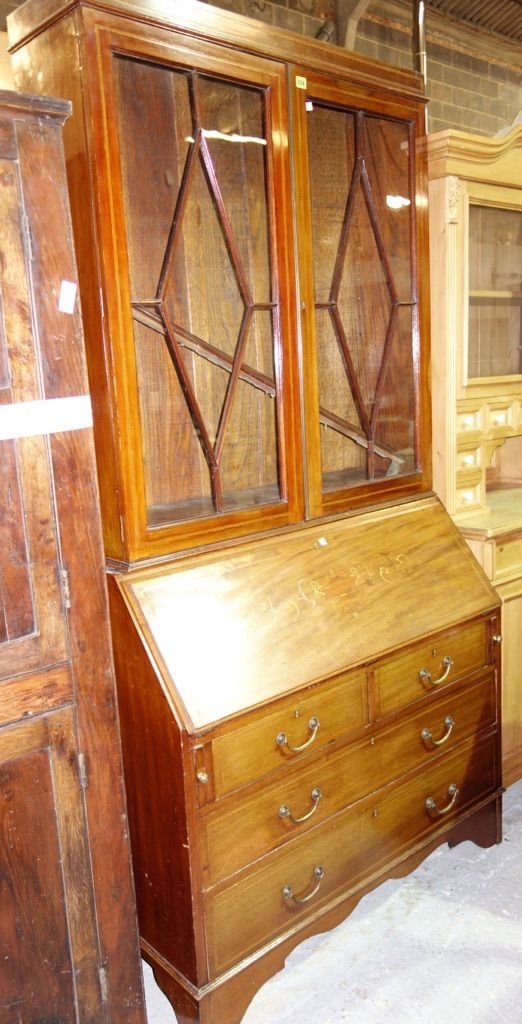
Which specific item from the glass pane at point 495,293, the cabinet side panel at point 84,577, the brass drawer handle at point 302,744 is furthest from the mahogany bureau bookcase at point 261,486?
the glass pane at point 495,293

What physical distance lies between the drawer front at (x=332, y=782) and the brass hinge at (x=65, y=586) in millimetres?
519

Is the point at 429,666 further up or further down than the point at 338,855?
further up

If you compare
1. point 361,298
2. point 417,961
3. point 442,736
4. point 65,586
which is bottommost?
point 417,961

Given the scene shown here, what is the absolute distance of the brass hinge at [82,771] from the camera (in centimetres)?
139

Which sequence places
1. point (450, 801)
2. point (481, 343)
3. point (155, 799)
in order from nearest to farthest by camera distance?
1. point (155, 799)
2. point (450, 801)
3. point (481, 343)

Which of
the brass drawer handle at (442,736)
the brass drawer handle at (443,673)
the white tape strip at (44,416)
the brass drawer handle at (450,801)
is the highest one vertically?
the white tape strip at (44,416)

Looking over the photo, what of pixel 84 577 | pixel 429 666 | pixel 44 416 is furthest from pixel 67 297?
pixel 429 666

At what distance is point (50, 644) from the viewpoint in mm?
1342

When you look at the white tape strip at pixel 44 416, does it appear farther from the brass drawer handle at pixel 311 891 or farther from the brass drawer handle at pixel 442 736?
the brass drawer handle at pixel 442 736

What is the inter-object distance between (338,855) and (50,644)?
890 mm

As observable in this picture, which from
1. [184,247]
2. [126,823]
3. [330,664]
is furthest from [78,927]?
[184,247]

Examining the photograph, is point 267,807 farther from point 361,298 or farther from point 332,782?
point 361,298

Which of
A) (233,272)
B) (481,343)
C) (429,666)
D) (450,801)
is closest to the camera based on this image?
(233,272)

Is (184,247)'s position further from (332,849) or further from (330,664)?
(332,849)
